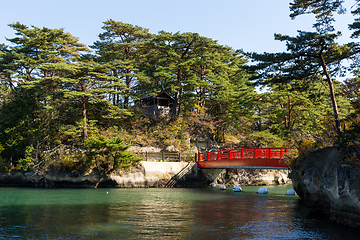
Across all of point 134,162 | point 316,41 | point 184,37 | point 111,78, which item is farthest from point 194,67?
point 316,41

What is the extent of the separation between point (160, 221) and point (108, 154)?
1720 centimetres

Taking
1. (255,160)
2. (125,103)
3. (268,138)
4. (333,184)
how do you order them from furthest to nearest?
(125,103) < (268,138) < (255,160) < (333,184)

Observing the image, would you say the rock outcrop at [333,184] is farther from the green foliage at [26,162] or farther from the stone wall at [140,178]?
the green foliage at [26,162]

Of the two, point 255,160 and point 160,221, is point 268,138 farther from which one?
point 160,221

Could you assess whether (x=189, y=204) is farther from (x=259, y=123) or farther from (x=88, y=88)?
(x=259, y=123)

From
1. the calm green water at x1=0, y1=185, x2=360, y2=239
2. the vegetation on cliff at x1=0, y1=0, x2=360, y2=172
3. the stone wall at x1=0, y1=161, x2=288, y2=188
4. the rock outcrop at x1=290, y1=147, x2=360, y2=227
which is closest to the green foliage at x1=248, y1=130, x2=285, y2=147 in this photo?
the vegetation on cliff at x1=0, y1=0, x2=360, y2=172

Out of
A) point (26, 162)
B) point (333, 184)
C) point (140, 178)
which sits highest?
point (26, 162)

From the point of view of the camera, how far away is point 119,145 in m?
27.8

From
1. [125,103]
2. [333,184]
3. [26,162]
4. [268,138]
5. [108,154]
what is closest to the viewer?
[333,184]

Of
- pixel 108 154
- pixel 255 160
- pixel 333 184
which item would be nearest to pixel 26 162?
pixel 108 154

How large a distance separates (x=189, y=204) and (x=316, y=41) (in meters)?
11.3

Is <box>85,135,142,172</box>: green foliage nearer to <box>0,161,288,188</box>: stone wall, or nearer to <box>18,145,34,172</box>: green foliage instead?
<box>0,161,288,188</box>: stone wall

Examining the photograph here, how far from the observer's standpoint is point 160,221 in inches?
517

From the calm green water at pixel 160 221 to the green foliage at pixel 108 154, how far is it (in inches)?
377
